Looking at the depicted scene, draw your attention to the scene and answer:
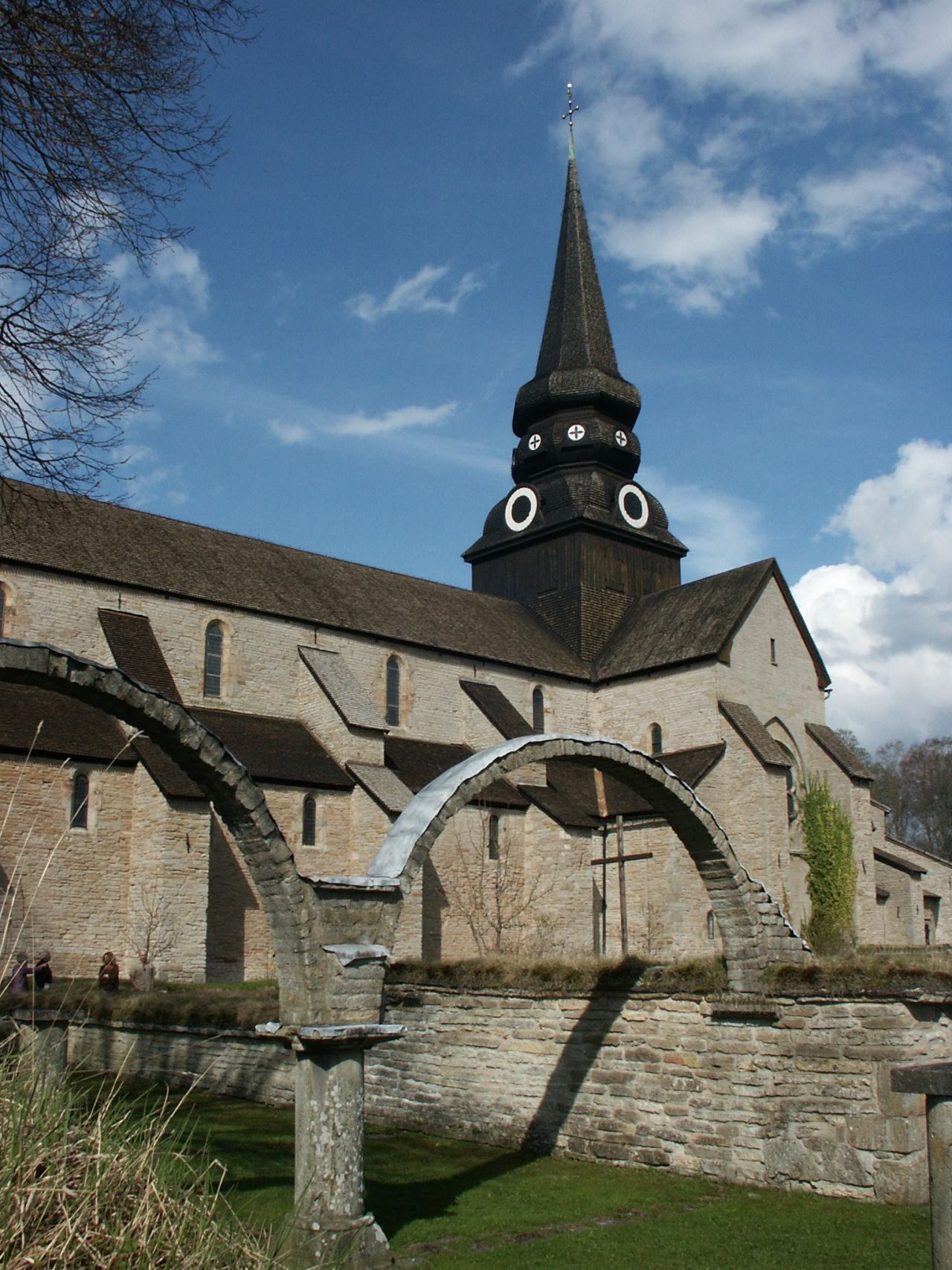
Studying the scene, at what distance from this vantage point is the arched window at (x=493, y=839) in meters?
28.0

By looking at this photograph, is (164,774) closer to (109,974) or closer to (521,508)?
(109,974)

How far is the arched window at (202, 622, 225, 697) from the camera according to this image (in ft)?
87.6

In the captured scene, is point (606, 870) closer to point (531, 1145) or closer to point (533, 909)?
point (533, 909)

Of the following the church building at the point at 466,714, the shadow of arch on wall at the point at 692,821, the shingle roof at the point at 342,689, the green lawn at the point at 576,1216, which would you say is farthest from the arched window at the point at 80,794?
the shadow of arch on wall at the point at 692,821

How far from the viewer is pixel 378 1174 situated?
10.8m

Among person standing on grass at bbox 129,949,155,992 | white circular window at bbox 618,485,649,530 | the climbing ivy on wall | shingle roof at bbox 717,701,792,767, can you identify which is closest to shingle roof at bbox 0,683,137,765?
person standing on grass at bbox 129,949,155,992

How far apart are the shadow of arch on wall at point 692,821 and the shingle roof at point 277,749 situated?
1426 centimetres

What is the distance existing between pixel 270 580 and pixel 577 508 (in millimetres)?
10917

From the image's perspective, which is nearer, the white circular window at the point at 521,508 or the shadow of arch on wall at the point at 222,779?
the shadow of arch on wall at the point at 222,779

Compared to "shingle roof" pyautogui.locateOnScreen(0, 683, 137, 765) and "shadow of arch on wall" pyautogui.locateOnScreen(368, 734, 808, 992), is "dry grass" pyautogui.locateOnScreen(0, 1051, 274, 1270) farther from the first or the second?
"shingle roof" pyautogui.locateOnScreen(0, 683, 137, 765)

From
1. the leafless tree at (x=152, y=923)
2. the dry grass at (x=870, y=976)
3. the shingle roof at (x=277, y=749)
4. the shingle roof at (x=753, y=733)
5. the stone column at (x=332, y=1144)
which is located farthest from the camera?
the shingle roof at (x=753, y=733)

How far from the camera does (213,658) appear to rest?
26.9 m

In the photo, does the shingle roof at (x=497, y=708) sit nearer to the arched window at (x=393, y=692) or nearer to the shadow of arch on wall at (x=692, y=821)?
the arched window at (x=393, y=692)

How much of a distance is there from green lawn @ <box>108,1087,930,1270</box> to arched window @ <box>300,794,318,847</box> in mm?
13108
